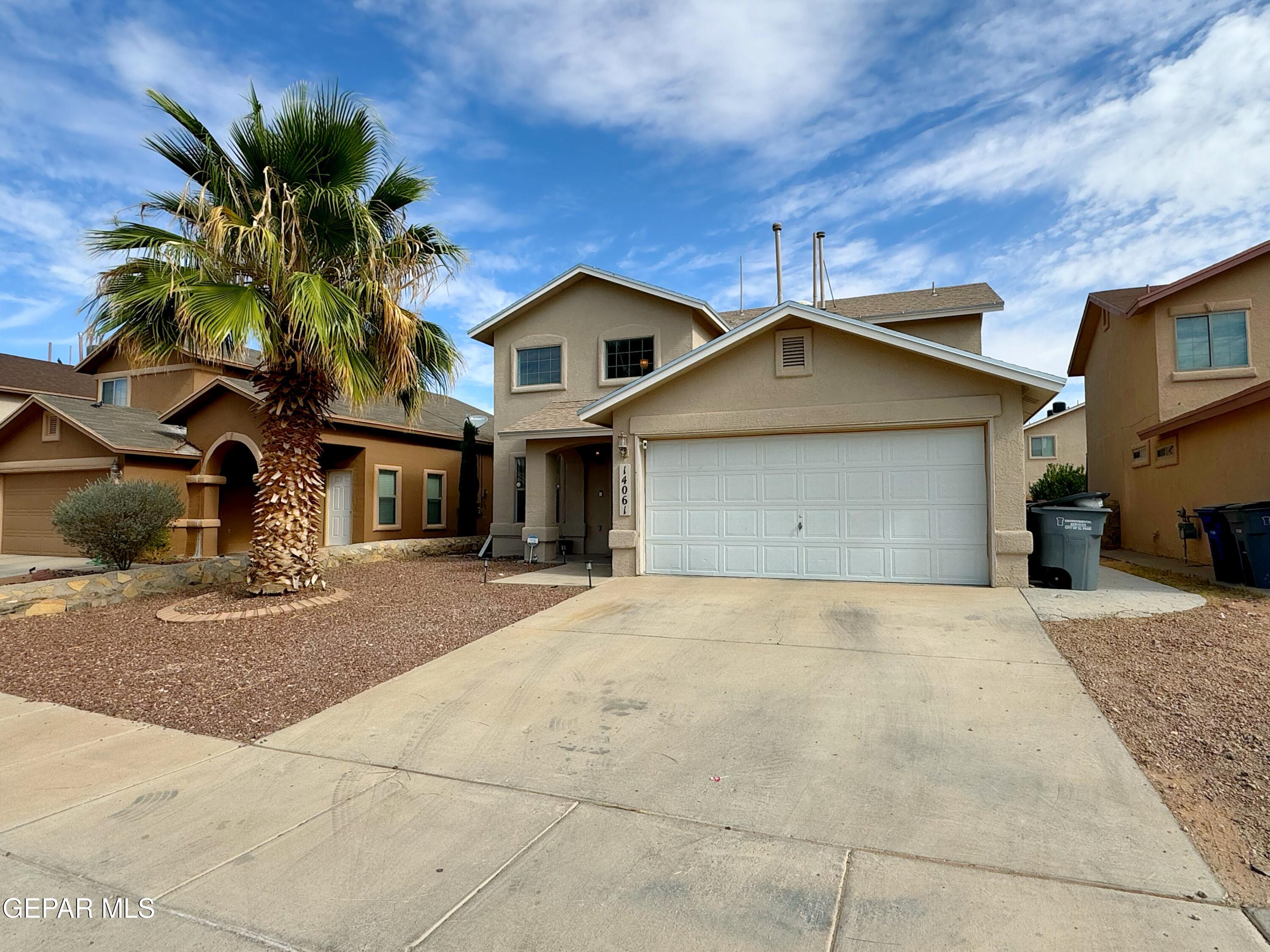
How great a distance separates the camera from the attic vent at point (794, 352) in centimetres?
1098

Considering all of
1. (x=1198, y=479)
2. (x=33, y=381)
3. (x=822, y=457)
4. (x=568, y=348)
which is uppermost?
(x=33, y=381)

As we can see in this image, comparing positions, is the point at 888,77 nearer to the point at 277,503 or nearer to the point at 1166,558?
the point at 1166,558

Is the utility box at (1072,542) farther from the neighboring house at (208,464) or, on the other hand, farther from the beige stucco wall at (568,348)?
the neighboring house at (208,464)

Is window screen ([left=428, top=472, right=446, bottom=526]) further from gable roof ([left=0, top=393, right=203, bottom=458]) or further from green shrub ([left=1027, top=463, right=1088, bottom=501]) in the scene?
green shrub ([left=1027, top=463, right=1088, bottom=501])

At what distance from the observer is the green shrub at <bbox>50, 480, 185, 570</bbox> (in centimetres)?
1109

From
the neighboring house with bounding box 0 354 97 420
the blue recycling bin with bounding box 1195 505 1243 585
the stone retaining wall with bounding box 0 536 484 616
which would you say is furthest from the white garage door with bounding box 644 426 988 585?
the neighboring house with bounding box 0 354 97 420

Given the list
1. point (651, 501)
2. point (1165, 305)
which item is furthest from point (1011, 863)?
point (1165, 305)

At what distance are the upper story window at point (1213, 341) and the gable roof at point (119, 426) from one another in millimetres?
23287

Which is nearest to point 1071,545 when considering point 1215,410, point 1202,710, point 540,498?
point 1215,410

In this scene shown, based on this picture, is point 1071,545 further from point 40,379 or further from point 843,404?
point 40,379

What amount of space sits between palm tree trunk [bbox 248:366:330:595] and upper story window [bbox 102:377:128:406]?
17239mm

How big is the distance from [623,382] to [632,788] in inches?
497

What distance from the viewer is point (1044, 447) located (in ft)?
108

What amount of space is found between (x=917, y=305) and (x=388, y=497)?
1492cm
